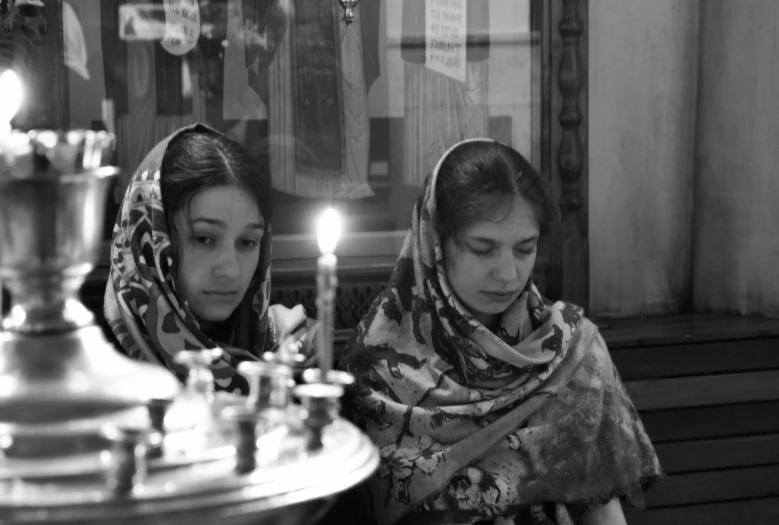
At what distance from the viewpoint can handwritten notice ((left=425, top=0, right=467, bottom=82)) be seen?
3592 mm

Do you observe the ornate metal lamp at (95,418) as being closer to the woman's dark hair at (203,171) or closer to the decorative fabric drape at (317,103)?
the woman's dark hair at (203,171)

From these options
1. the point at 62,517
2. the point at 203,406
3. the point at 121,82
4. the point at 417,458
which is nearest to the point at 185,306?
the point at 417,458

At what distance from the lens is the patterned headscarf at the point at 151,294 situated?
238 centimetres

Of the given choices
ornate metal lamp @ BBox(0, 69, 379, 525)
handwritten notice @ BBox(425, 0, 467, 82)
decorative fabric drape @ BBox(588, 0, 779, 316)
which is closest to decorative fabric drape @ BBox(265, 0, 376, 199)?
handwritten notice @ BBox(425, 0, 467, 82)

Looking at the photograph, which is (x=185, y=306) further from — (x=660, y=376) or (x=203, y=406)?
(x=660, y=376)

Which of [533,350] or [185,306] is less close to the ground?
[185,306]

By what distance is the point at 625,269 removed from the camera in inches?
161

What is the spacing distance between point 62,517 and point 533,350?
200cm

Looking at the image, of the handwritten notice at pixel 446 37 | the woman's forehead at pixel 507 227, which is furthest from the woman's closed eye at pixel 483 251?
the handwritten notice at pixel 446 37

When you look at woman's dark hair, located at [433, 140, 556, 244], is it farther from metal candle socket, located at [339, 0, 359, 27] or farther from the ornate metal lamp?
the ornate metal lamp

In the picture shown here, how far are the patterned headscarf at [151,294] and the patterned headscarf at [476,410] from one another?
0.39 meters

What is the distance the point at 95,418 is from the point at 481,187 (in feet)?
6.01

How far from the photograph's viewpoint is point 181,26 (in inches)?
131

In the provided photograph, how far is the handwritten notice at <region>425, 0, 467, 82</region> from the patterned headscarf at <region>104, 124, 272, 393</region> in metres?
1.31
